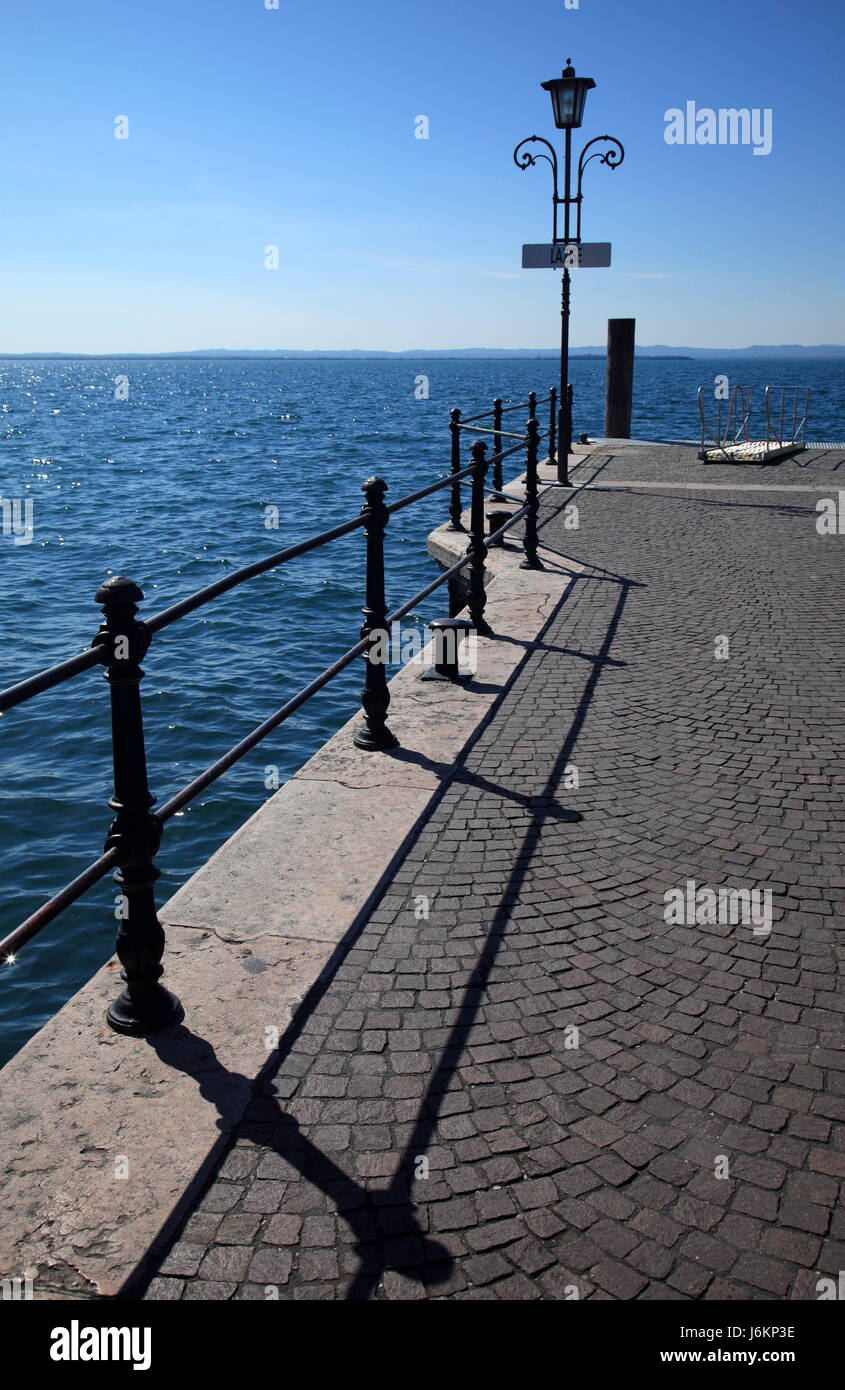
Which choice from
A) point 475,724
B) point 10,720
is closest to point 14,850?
point 10,720

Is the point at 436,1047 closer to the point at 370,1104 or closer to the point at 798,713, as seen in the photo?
the point at 370,1104

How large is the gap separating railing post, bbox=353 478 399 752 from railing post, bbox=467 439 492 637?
174 centimetres

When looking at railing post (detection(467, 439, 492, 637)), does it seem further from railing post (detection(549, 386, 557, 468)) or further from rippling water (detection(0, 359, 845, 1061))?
railing post (detection(549, 386, 557, 468))

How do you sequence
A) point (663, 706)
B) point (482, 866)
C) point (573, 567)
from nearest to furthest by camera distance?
1. point (482, 866)
2. point (663, 706)
3. point (573, 567)

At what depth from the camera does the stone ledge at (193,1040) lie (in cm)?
250

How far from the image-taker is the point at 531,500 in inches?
377

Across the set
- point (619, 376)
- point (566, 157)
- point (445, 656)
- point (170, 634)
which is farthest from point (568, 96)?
point (445, 656)

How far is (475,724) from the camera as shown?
6000 mm

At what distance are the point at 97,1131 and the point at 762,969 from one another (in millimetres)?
2202

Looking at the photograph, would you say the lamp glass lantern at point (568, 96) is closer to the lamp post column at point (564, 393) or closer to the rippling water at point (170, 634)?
the lamp post column at point (564, 393)

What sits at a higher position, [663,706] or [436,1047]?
[663,706]

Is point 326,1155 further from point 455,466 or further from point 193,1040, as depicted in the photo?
point 455,466

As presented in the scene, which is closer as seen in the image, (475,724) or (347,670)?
(475,724)

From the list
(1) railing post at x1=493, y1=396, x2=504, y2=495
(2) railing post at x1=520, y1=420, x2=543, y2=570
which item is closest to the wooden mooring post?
(1) railing post at x1=493, y1=396, x2=504, y2=495
